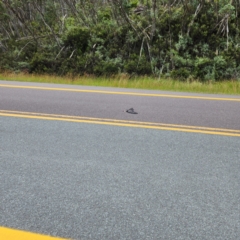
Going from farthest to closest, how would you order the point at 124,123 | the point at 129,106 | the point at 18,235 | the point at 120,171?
the point at 129,106 → the point at 124,123 → the point at 120,171 → the point at 18,235

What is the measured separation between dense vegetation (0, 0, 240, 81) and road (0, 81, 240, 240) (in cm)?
696

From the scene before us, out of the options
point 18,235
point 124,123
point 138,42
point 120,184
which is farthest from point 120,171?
point 138,42

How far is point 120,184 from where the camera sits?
3.79m

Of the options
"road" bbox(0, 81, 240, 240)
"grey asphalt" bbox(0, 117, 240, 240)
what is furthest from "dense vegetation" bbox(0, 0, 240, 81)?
"grey asphalt" bbox(0, 117, 240, 240)

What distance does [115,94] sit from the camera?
28.9ft

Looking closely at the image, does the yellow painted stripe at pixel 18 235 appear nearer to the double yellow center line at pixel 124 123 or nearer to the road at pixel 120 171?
the road at pixel 120 171

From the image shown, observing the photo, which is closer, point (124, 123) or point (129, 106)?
point (124, 123)

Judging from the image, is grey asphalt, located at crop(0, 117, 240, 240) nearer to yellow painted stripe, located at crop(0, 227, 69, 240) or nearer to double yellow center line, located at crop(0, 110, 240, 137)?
yellow painted stripe, located at crop(0, 227, 69, 240)

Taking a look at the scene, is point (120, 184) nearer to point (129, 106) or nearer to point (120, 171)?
point (120, 171)

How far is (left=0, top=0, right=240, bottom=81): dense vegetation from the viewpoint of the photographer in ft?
46.3

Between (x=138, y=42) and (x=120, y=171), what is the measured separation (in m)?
11.7

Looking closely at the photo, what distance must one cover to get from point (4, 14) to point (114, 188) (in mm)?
15285

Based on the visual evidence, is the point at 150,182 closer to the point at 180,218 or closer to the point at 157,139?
the point at 180,218

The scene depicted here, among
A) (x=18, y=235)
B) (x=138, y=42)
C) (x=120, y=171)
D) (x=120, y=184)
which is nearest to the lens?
(x=18, y=235)
